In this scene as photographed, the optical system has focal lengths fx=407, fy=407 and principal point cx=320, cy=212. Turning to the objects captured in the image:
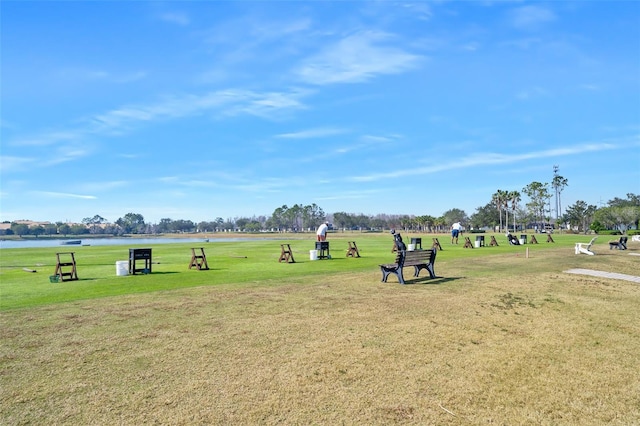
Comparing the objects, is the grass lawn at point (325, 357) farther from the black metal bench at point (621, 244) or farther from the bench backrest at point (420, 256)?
the black metal bench at point (621, 244)

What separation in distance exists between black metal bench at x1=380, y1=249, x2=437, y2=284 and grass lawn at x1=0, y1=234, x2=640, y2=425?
64.6 inches

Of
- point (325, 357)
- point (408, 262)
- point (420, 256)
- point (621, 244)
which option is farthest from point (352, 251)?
point (621, 244)

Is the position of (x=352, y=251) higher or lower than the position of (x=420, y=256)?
lower

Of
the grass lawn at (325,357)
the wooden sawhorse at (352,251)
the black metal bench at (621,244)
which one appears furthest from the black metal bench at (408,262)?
the black metal bench at (621,244)

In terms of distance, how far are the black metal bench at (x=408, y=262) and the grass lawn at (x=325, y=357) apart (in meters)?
1.64

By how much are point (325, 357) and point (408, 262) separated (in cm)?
760

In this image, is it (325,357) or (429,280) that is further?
(429,280)

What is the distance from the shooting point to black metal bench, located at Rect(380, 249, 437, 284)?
1270 centimetres

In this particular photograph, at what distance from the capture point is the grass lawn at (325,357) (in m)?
4.38

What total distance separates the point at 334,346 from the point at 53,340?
475cm

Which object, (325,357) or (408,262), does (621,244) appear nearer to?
(408,262)

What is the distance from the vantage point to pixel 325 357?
591 centimetres

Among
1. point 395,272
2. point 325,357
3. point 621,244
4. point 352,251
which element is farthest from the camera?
point 621,244

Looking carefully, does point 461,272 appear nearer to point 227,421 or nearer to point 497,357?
point 497,357
